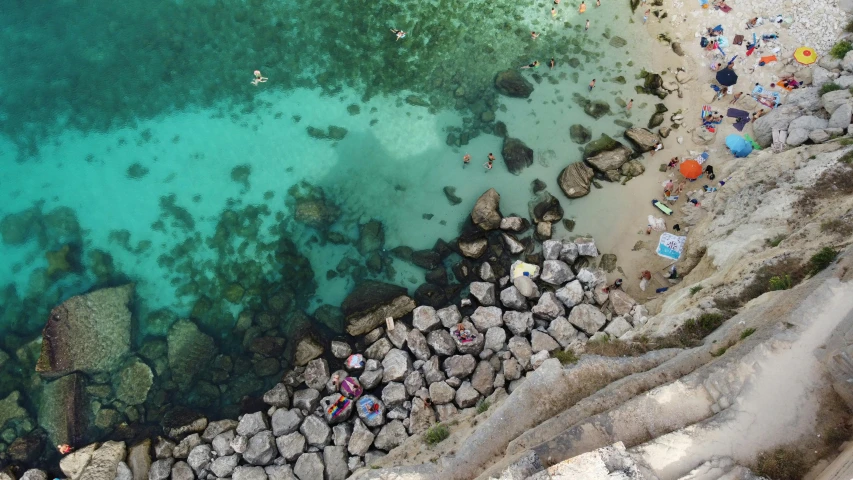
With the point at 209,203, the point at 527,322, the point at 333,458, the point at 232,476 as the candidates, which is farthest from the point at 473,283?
the point at 209,203

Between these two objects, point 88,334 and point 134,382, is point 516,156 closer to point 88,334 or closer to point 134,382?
point 134,382

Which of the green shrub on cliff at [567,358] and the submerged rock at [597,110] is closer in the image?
the green shrub on cliff at [567,358]

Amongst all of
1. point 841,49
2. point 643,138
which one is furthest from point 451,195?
point 841,49

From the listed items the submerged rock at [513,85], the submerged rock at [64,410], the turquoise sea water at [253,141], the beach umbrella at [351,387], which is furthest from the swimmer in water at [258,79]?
the beach umbrella at [351,387]

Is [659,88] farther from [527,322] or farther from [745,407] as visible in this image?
[745,407]

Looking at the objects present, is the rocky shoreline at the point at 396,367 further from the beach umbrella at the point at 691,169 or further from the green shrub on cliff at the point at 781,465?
the green shrub on cliff at the point at 781,465

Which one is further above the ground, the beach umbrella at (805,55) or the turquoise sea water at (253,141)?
the beach umbrella at (805,55)
